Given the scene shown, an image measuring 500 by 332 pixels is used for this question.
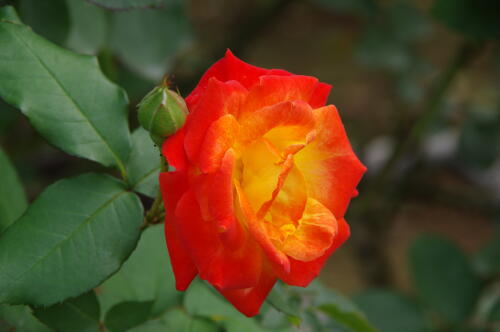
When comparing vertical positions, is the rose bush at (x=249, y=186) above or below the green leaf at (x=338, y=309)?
above

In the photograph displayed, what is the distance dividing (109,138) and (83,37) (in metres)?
0.56

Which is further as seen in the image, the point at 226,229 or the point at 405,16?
the point at 405,16

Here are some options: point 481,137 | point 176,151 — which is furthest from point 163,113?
point 481,137

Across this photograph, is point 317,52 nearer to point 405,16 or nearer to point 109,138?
point 405,16

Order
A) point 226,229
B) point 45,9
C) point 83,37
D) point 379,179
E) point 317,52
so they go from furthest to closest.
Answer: point 317,52 < point 379,179 < point 83,37 < point 45,9 < point 226,229

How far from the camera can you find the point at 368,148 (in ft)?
7.75

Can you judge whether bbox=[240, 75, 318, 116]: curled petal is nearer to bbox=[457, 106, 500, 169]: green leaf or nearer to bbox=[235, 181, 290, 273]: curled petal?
bbox=[235, 181, 290, 273]: curled petal

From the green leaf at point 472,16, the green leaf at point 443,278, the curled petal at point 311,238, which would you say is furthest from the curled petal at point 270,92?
the green leaf at point 443,278

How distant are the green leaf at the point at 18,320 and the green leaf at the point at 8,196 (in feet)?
0.31

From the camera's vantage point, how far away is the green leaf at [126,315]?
70 centimetres

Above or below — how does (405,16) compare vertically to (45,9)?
below

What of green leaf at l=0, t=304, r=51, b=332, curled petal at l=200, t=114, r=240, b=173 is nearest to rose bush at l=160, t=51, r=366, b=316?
curled petal at l=200, t=114, r=240, b=173

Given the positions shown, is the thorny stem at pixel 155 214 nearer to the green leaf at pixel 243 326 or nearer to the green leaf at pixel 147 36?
the green leaf at pixel 243 326

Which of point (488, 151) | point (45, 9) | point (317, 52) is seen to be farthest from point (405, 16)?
point (45, 9)
